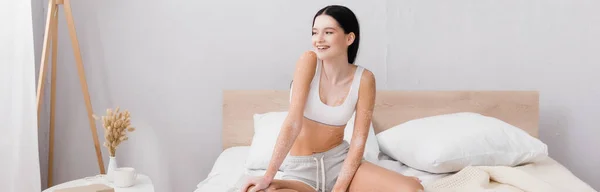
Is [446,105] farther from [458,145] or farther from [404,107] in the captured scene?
[458,145]

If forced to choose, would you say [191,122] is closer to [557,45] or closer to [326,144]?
[326,144]

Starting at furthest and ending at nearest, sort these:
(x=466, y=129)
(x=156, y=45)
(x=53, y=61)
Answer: (x=156, y=45)
(x=53, y=61)
(x=466, y=129)

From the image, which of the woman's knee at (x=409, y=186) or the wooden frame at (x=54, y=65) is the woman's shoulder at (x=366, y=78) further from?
the wooden frame at (x=54, y=65)

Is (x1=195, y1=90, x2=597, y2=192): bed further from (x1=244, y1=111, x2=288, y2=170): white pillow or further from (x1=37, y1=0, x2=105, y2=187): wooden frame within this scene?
(x1=37, y1=0, x2=105, y2=187): wooden frame

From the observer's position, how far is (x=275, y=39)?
2777 millimetres

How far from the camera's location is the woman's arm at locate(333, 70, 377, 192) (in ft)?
5.47

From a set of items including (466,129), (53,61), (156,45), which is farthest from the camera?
(156,45)

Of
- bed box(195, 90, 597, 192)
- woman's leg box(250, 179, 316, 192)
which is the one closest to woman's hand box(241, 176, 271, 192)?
woman's leg box(250, 179, 316, 192)

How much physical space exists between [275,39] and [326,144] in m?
1.13

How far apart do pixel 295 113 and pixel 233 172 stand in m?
0.63

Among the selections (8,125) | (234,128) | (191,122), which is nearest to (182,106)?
(191,122)

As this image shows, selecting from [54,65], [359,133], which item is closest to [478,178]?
[359,133]

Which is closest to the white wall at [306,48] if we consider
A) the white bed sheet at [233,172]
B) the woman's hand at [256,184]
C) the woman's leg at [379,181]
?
the white bed sheet at [233,172]

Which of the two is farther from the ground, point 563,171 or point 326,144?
point 326,144
